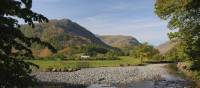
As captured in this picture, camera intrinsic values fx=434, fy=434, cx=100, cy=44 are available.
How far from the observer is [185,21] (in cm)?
3606

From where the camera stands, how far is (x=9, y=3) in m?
10.0

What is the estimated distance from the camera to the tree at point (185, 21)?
3431 centimetres

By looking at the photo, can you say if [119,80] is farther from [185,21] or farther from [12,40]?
[12,40]

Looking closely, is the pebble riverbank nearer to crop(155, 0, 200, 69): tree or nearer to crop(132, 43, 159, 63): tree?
crop(155, 0, 200, 69): tree

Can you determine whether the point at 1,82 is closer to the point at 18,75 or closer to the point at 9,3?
the point at 18,75

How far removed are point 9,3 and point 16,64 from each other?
144cm

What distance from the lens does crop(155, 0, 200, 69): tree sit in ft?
113

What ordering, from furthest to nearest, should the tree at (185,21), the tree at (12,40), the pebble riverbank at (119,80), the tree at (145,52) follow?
the tree at (145,52)
the pebble riverbank at (119,80)
the tree at (185,21)
the tree at (12,40)

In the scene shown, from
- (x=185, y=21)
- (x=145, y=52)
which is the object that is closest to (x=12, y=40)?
(x=185, y=21)

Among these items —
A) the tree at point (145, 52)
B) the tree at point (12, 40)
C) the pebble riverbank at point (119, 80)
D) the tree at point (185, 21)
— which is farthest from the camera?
the tree at point (145, 52)

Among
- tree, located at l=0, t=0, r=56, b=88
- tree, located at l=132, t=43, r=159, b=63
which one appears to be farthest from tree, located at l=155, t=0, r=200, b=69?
tree, located at l=132, t=43, r=159, b=63

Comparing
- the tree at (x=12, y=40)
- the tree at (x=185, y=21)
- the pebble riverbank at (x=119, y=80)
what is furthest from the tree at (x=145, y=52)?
the tree at (x=12, y=40)

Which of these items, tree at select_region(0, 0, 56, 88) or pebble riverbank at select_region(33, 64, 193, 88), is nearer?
tree at select_region(0, 0, 56, 88)

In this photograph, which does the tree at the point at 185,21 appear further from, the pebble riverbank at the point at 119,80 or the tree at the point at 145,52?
the tree at the point at 145,52
